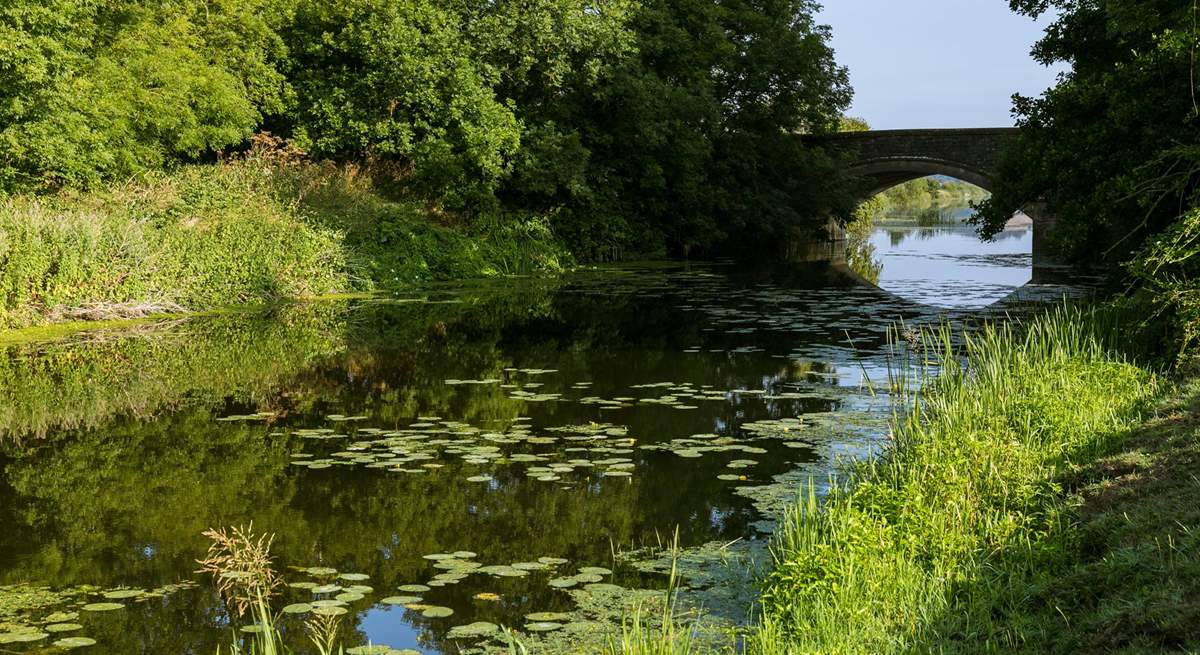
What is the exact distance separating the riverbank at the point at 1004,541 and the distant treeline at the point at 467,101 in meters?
16.4

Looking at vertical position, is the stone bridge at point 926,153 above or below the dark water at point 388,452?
above

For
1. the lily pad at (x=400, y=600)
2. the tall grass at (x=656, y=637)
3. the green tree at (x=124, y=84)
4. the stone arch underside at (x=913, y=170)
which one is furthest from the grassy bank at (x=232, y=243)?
the stone arch underside at (x=913, y=170)

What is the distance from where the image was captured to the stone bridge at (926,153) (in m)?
44.2

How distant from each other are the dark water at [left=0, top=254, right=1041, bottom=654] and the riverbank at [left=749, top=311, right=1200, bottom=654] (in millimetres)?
1026

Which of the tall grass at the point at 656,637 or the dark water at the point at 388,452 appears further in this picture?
the dark water at the point at 388,452

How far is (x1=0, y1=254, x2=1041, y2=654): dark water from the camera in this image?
5715mm

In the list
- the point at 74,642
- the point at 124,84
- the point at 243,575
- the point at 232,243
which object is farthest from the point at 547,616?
the point at 124,84

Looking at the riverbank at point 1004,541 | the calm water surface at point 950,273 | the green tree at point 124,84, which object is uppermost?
the green tree at point 124,84

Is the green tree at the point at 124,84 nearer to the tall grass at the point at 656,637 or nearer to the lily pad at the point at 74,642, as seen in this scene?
the lily pad at the point at 74,642

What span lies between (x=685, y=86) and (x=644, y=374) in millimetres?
25590

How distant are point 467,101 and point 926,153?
2456 centimetres

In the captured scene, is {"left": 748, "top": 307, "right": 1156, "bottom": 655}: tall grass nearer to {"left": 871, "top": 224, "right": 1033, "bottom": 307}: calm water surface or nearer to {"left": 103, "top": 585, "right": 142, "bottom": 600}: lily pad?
{"left": 103, "top": 585, "right": 142, "bottom": 600}: lily pad

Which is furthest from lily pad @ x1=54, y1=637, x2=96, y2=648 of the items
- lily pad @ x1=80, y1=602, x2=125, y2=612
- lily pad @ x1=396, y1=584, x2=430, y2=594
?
lily pad @ x1=396, y1=584, x2=430, y2=594

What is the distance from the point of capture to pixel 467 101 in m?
27.7
